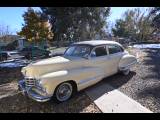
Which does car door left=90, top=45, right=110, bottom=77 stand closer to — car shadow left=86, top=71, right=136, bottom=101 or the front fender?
the front fender

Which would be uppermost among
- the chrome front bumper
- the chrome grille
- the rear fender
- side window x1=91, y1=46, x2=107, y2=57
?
side window x1=91, y1=46, x2=107, y2=57

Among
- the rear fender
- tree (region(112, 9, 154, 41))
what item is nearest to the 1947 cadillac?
the rear fender

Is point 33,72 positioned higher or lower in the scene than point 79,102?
higher

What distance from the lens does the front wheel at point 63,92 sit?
6.11 meters

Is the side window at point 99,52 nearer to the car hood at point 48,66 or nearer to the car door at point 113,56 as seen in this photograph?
the car door at point 113,56

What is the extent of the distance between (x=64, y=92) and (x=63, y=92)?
0.04m

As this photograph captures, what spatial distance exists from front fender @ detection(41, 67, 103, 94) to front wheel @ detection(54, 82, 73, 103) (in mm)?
198

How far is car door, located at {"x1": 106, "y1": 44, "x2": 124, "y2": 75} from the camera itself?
26.7 feet

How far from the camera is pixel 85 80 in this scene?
6.84 m

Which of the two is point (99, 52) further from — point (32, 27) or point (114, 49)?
point (32, 27)

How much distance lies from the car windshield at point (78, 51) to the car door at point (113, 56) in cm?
107
